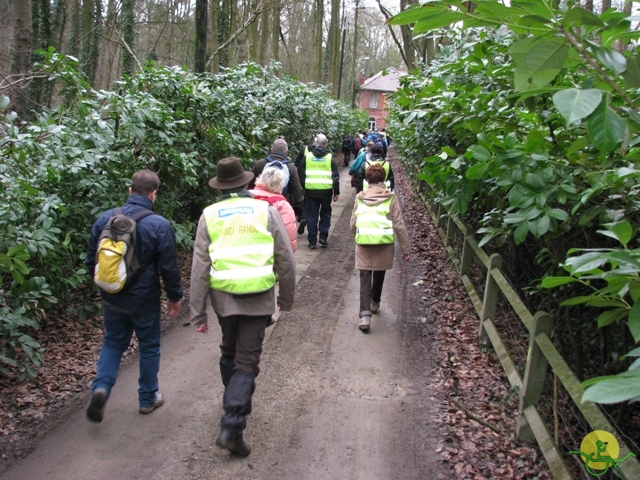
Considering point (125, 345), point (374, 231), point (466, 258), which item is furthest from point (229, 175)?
point (466, 258)

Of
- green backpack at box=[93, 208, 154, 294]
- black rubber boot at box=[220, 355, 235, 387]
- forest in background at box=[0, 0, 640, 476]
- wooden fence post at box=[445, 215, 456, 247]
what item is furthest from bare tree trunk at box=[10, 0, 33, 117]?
wooden fence post at box=[445, 215, 456, 247]

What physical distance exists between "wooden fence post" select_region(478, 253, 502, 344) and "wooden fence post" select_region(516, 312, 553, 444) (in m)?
1.53

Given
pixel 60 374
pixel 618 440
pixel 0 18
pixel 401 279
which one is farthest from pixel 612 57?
pixel 0 18

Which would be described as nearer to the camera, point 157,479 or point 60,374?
point 157,479

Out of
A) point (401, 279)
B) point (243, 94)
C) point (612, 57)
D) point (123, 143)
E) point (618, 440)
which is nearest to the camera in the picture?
point (612, 57)

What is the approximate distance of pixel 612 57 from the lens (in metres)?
1.31

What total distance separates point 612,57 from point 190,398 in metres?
4.04

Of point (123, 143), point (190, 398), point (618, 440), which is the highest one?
point (123, 143)

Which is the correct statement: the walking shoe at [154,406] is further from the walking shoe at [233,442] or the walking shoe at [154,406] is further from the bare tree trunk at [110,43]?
the bare tree trunk at [110,43]

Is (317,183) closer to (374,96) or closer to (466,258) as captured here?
(466,258)

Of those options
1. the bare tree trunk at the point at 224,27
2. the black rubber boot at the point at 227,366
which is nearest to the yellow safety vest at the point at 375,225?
the black rubber boot at the point at 227,366

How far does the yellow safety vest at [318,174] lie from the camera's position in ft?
30.7

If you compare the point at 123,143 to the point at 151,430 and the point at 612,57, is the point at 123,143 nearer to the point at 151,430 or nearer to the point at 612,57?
the point at 151,430

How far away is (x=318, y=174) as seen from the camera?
9.36 metres
